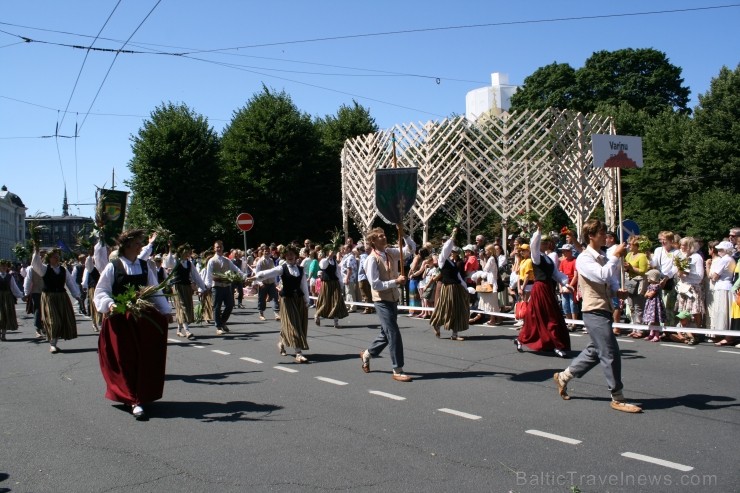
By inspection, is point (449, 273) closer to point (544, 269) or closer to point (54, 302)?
point (544, 269)

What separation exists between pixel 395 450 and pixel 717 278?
324 inches

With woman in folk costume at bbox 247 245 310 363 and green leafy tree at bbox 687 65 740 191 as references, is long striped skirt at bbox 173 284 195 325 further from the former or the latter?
green leafy tree at bbox 687 65 740 191

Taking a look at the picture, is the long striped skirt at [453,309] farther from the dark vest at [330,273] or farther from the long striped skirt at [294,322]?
the dark vest at [330,273]

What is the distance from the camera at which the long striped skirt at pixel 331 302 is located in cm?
1521

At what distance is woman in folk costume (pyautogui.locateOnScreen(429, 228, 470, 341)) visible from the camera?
12.5 m

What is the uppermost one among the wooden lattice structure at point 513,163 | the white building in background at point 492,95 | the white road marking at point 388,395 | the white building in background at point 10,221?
the white building in background at point 492,95

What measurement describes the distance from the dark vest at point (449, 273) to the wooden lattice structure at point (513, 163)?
9121mm

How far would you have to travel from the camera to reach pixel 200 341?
13.5 m

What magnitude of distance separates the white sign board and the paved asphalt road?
10.7ft

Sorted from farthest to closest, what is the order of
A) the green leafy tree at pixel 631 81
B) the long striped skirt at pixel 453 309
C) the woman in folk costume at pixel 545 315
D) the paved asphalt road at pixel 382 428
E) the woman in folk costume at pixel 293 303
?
the green leafy tree at pixel 631 81 < the long striped skirt at pixel 453 309 < the woman in folk costume at pixel 293 303 < the woman in folk costume at pixel 545 315 < the paved asphalt road at pixel 382 428

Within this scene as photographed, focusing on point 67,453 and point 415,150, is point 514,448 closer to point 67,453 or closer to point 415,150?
point 67,453

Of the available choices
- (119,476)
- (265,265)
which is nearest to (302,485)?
(119,476)

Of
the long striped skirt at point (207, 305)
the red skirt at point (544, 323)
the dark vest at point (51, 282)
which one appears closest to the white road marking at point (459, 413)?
the red skirt at point (544, 323)

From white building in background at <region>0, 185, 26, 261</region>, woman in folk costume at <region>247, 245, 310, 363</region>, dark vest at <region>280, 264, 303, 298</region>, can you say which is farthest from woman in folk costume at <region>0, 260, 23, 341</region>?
white building in background at <region>0, 185, 26, 261</region>
